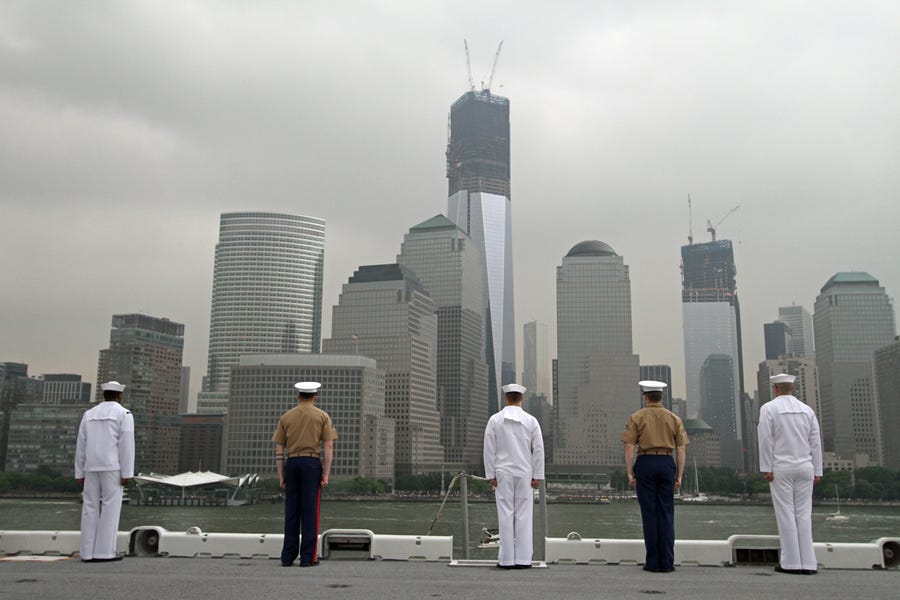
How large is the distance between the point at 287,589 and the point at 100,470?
474 cm

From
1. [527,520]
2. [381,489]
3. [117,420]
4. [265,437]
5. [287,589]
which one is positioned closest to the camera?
[287,589]

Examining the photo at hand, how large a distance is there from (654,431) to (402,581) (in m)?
4.09

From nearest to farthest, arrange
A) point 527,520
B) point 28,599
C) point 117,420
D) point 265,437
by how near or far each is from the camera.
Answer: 1. point 28,599
2. point 527,520
3. point 117,420
4. point 265,437

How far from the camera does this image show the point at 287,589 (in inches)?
314

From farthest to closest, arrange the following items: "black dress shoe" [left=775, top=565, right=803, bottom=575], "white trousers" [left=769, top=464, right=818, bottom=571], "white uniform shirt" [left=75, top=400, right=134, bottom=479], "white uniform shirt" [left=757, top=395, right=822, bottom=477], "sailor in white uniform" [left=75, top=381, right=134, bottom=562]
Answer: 1. "white uniform shirt" [left=75, top=400, right=134, bottom=479]
2. "sailor in white uniform" [left=75, top=381, right=134, bottom=562]
3. "white uniform shirt" [left=757, top=395, right=822, bottom=477]
4. "white trousers" [left=769, top=464, right=818, bottom=571]
5. "black dress shoe" [left=775, top=565, right=803, bottom=575]

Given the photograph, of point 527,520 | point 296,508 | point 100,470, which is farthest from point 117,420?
point 527,520

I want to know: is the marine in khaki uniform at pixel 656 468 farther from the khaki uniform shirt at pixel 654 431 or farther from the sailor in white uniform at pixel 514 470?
the sailor in white uniform at pixel 514 470

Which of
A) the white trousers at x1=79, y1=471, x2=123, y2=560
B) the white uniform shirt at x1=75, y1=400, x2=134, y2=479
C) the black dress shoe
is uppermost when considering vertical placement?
the white uniform shirt at x1=75, y1=400, x2=134, y2=479

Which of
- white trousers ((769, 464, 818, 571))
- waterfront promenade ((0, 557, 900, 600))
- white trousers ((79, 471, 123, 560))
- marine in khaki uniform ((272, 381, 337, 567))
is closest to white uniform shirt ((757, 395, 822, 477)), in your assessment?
white trousers ((769, 464, 818, 571))

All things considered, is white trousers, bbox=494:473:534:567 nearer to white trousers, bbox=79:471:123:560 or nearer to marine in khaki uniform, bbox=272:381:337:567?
marine in khaki uniform, bbox=272:381:337:567

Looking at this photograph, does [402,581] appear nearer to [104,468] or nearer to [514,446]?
[514,446]

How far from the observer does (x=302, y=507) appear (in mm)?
10727

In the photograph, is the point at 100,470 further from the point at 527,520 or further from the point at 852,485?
the point at 852,485

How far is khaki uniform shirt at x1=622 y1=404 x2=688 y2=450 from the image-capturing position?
1088cm
